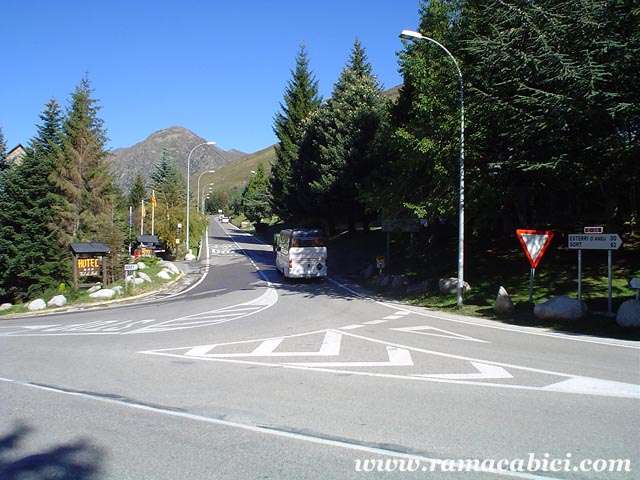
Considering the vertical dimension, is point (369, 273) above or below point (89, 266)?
below

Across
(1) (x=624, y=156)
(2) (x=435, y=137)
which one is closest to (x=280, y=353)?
(1) (x=624, y=156)

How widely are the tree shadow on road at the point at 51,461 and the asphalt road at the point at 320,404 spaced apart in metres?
0.02

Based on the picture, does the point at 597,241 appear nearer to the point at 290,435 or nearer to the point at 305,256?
the point at 290,435

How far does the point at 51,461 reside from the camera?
4.71 m

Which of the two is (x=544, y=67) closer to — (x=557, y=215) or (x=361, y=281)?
(x=557, y=215)

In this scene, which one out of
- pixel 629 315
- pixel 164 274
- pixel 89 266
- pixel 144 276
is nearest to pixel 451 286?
pixel 629 315

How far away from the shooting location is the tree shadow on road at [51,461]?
4.40 metres

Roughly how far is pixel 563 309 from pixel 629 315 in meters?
1.58

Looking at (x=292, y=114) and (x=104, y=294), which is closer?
(x=104, y=294)

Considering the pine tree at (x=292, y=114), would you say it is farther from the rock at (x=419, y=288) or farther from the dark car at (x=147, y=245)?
the rock at (x=419, y=288)

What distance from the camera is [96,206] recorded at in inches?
1353

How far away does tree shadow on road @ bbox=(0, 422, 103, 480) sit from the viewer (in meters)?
4.40

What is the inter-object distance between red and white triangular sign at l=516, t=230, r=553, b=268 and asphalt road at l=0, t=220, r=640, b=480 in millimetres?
3138

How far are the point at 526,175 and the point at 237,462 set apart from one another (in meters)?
16.4
